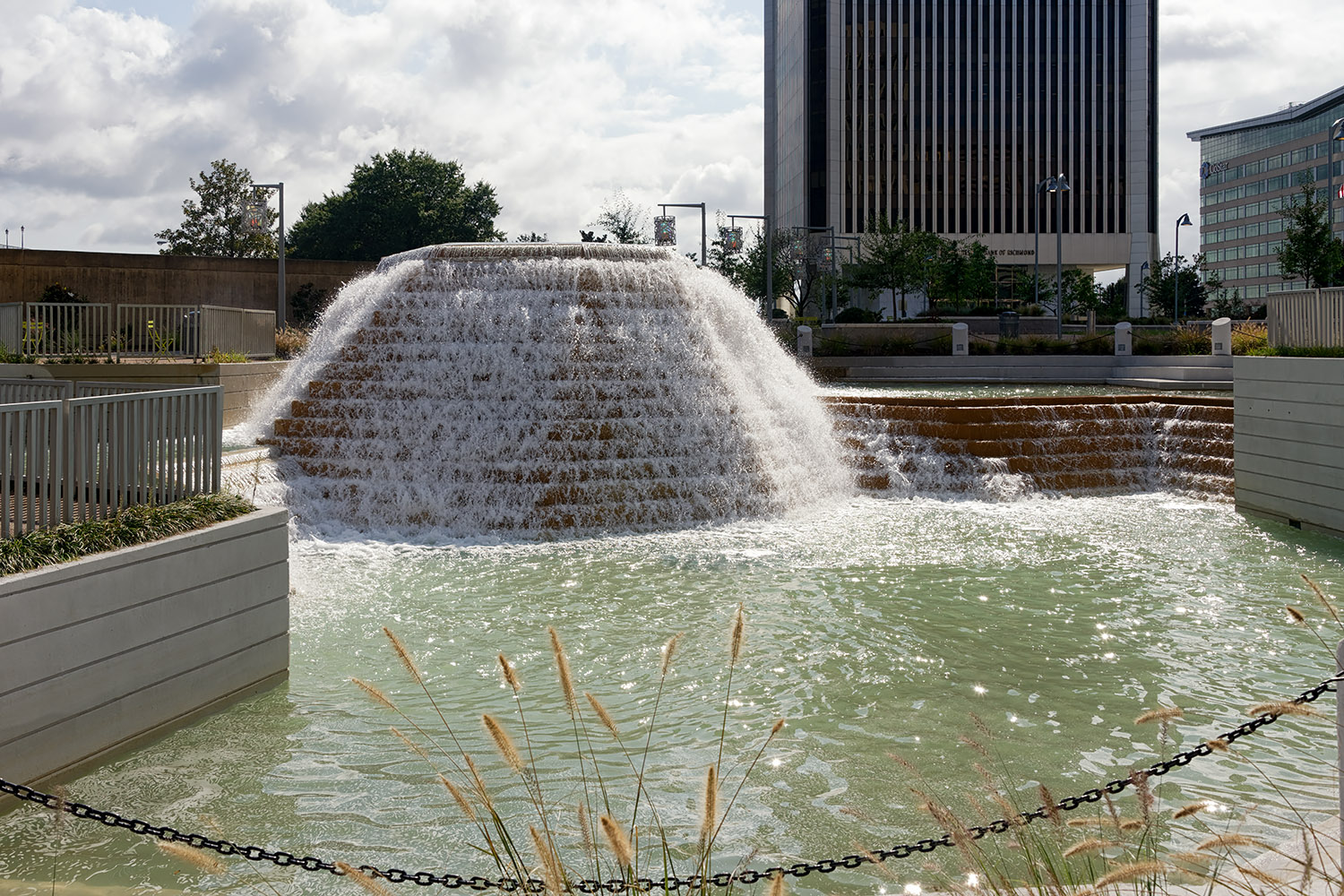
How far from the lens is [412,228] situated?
231 feet

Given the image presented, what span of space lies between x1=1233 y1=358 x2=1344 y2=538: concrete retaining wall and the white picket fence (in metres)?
16.2

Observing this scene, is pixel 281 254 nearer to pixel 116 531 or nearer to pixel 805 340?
pixel 805 340

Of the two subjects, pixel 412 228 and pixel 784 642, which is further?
pixel 412 228

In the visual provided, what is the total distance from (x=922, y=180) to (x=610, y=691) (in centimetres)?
7369

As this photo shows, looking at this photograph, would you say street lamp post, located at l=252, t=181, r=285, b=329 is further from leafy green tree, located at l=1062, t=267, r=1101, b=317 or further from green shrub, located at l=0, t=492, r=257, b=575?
leafy green tree, located at l=1062, t=267, r=1101, b=317

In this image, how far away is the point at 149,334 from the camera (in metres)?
20.1

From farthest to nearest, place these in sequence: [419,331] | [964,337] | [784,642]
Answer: [964,337] < [419,331] < [784,642]

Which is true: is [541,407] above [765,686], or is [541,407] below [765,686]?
above

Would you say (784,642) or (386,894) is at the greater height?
(386,894)

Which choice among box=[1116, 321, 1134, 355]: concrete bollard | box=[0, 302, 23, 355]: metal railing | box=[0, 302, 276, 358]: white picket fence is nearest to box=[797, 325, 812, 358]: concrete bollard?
box=[1116, 321, 1134, 355]: concrete bollard

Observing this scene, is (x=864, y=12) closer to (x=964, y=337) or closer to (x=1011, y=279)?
(x=1011, y=279)

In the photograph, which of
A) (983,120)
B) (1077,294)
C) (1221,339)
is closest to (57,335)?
(1221,339)

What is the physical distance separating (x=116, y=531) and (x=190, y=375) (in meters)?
12.0

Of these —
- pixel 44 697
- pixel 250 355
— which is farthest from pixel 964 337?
pixel 44 697
